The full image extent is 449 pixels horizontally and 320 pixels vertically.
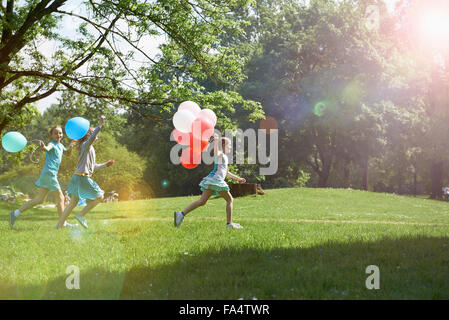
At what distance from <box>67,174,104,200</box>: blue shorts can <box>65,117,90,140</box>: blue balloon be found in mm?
946

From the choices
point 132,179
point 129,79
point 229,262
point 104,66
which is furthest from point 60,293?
point 132,179

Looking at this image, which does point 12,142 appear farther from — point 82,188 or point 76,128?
point 82,188

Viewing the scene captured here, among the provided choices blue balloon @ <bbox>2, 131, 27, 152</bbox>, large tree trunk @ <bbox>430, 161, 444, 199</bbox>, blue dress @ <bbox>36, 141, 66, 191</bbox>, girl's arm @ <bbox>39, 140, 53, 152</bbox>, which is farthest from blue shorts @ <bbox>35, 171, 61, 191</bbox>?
large tree trunk @ <bbox>430, 161, 444, 199</bbox>

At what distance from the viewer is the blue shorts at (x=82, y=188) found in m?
8.97

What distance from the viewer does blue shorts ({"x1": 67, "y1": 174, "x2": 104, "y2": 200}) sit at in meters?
8.97

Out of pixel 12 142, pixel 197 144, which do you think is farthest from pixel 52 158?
pixel 197 144

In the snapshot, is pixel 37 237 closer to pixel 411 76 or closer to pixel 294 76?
pixel 294 76

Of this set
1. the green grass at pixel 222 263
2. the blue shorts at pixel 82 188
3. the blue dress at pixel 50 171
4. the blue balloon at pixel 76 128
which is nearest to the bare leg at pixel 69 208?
the blue shorts at pixel 82 188

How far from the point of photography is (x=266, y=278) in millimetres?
4914

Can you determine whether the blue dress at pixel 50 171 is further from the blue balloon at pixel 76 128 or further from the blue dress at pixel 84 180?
the blue dress at pixel 84 180

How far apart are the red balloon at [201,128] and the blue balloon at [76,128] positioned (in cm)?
249

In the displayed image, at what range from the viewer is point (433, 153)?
39438 millimetres
